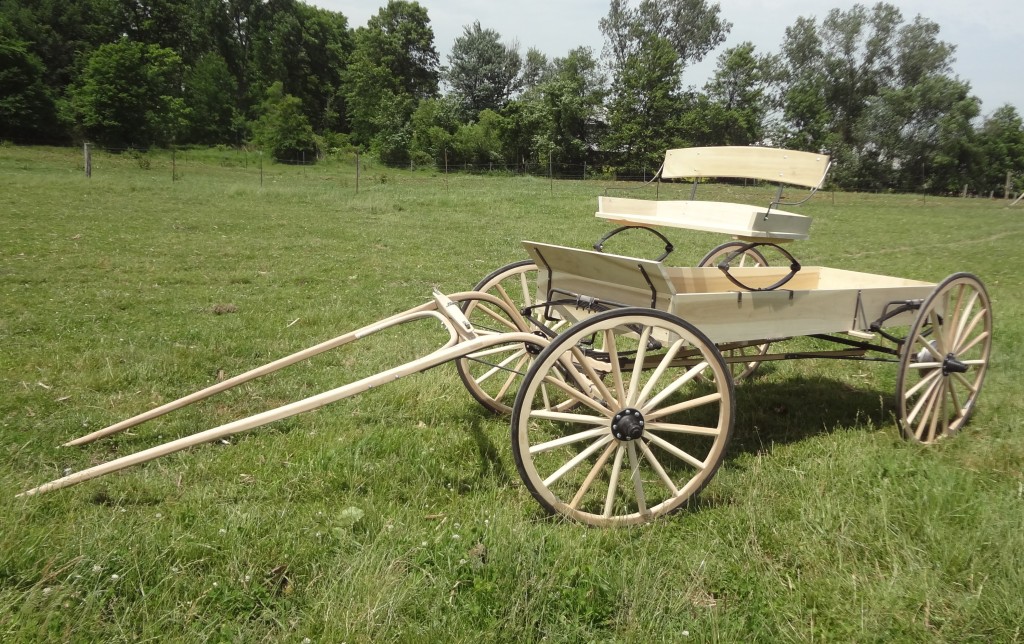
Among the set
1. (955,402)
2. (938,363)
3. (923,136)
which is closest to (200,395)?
(938,363)

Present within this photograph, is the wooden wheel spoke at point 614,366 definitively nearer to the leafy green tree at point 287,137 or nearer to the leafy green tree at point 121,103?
the leafy green tree at point 121,103

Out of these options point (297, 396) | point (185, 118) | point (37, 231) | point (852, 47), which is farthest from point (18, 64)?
point (852, 47)

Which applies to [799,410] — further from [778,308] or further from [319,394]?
[319,394]

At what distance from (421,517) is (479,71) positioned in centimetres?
7474

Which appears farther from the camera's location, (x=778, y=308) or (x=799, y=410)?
(x=799, y=410)

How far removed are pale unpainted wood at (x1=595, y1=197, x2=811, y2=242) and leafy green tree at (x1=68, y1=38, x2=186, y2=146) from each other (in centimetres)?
5025

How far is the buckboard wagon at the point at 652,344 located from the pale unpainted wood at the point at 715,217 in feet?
0.04

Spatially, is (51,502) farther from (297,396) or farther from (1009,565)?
(1009,565)

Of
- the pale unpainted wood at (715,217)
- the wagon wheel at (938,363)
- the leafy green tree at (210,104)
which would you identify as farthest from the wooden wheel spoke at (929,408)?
the leafy green tree at (210,104)

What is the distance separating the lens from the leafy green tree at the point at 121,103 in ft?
148

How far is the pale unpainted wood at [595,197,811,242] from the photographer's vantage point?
3.59 metres

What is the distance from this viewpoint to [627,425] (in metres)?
3.04

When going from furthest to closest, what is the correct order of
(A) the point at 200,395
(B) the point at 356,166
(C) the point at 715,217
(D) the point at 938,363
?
(B) the point at 356,166 < (D) the point at 938,363 < (C) the point at 715,217 < (A) the point at 200,395

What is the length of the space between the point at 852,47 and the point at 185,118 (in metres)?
63.2
